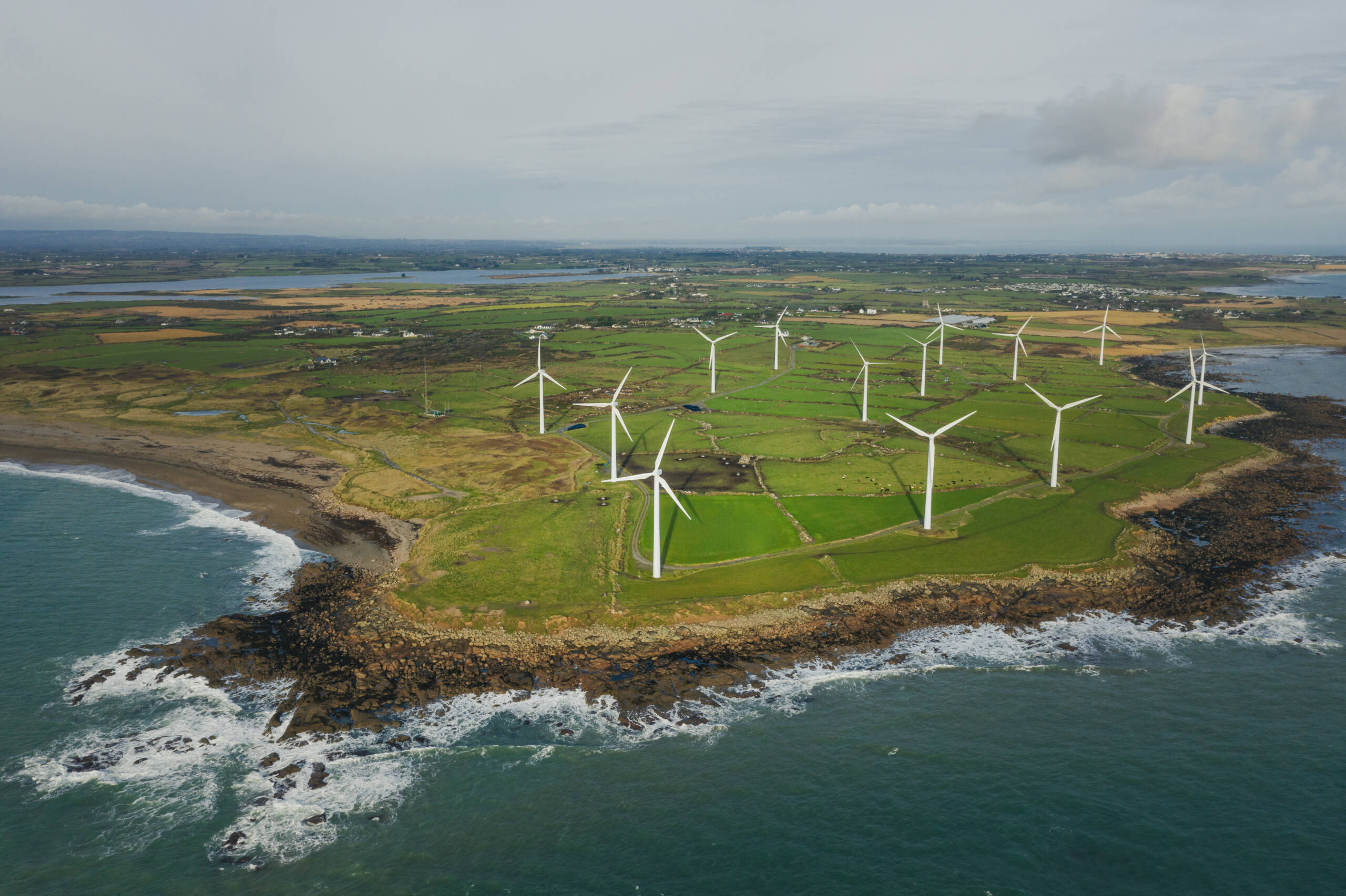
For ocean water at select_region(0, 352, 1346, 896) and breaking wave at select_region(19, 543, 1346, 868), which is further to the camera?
breaking wave at select_region(19, 543, 1346, 868)

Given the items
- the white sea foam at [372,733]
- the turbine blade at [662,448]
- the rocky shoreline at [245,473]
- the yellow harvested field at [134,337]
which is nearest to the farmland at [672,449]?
the rocky shoreline at [245,473]

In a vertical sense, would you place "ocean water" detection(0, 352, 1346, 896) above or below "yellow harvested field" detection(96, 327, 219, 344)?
below

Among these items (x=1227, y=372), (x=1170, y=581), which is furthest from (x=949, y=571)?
(x=1227, y=372)

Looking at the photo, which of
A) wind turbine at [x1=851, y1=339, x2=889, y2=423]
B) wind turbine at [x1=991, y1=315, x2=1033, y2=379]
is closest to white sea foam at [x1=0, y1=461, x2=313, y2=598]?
wind turbine at [x1=851, y1=339, x2=889, y2=423]

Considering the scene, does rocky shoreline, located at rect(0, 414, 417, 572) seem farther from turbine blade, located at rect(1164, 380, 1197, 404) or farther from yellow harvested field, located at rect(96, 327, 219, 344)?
turbine blade, located at rect(1164, 380, 1197, 404)

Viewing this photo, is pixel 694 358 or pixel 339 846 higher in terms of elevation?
pixel 694 358

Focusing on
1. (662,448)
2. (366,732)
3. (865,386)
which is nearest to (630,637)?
(662,448)

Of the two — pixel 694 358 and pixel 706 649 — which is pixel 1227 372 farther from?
pixel 706 649
